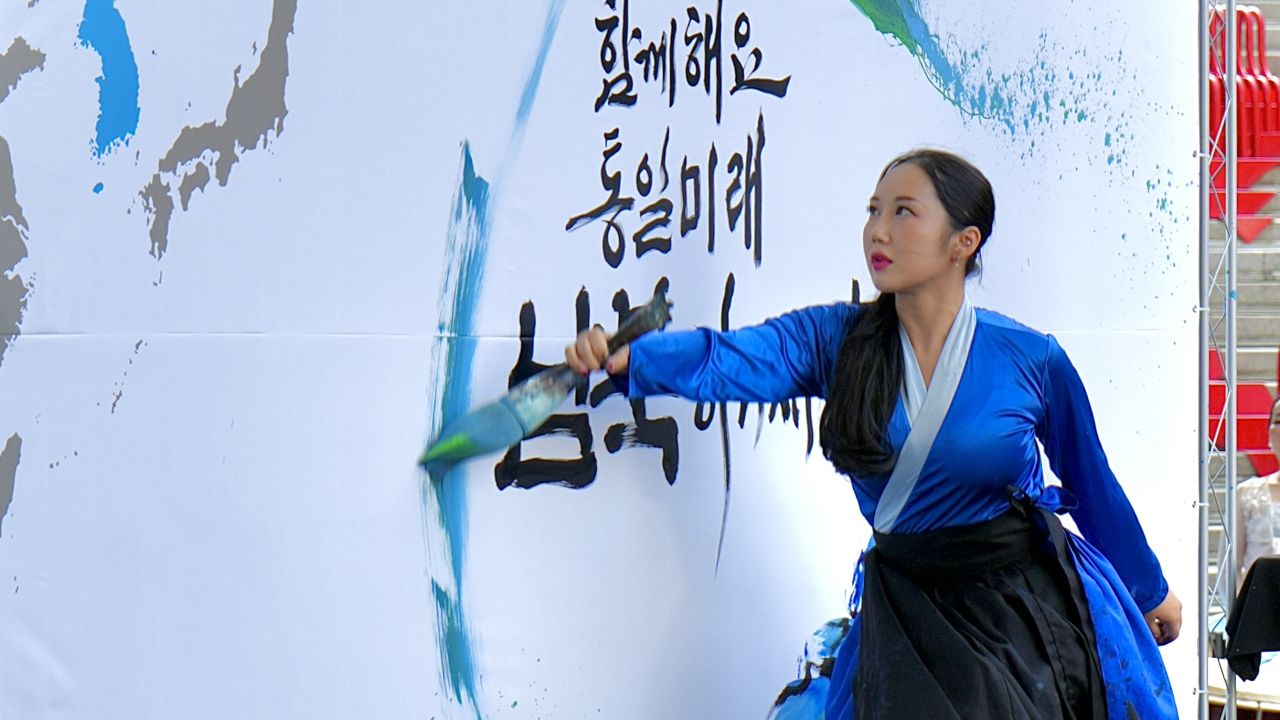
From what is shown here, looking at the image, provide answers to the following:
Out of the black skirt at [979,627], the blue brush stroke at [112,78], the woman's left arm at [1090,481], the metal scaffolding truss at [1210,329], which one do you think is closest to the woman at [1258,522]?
the metal scaffolding truss at [1210,329]

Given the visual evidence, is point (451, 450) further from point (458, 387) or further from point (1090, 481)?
point (1090, 481)

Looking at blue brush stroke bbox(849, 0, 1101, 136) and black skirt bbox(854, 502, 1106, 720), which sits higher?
blue brush stroke bbox(849, 0, 1101, 136)

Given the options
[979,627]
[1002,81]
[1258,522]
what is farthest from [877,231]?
[1258,522]

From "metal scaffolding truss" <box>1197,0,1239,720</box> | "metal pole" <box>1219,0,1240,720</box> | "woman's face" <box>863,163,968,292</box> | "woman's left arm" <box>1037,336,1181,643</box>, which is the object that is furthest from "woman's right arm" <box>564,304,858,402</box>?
"metal pole" <box>1219,0,1240,720</box>

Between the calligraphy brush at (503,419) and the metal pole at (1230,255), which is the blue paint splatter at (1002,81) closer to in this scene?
the metal pole at (1230,255)

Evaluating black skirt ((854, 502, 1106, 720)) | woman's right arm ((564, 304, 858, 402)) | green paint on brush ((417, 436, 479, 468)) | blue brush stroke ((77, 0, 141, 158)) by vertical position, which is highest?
blue brush stroke ((77, 0, 141, 158))

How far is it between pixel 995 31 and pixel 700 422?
1077mm

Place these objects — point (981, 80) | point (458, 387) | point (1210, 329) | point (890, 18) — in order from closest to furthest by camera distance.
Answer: point (458, 387) < point (890, 18) < point (981, 80) < point (1210, 329)

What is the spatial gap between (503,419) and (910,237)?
70 cm

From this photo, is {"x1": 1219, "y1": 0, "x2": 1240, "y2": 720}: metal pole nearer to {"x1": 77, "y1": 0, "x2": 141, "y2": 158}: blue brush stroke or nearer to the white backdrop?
the white backdrop

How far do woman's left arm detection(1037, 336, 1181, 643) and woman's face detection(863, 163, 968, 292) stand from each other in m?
0.24

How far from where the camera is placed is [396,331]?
7.27ft

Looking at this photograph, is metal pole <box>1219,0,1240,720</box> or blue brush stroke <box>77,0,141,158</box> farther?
metal pole <box>1219,0,1240,720</box>

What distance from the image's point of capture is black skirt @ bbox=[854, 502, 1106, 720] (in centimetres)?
201
